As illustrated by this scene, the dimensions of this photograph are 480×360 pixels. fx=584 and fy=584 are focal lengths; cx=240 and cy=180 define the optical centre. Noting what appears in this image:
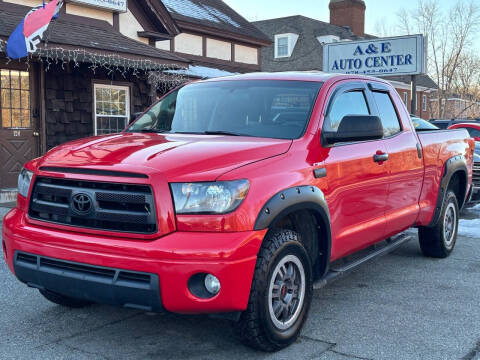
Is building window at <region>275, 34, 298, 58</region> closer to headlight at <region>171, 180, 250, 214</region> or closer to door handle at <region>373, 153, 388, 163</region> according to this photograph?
door handle at <region>373, 153, 388, 163</region>

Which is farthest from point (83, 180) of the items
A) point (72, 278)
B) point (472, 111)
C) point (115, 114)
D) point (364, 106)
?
point (472, 111)

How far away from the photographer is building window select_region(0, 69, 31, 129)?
11812mm

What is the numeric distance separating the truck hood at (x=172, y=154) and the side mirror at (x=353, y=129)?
44 cm

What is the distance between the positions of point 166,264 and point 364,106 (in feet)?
8.86

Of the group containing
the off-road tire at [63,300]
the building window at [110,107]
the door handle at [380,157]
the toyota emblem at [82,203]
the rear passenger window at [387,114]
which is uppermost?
the building window at [110,107]

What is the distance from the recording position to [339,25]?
135ft

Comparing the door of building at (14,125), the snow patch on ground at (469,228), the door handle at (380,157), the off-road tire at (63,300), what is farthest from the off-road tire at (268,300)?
the door of building at (14,125)

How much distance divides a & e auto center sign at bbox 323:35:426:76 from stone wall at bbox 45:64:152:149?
1111 cm

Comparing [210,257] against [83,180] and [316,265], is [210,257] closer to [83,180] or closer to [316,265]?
[83,180]

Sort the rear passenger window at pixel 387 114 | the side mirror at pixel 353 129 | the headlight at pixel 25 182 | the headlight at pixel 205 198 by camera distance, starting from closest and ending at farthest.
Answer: the headlight at pixel 205 198, the headlight at pixel 25 182, the side mirror at pixel 353 129, the rear passenger window at pixel 387 114

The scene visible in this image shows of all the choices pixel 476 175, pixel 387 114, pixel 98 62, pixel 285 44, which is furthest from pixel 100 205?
pixel 285 44

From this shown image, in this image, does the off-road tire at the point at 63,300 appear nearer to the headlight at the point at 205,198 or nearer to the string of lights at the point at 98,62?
the headlight at the point at 205,198

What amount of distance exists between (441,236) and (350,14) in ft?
120

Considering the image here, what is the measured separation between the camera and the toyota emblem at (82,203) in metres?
3.59
